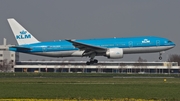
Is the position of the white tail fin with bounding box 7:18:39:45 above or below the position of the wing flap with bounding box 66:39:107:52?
above

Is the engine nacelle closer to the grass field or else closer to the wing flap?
the wing flap

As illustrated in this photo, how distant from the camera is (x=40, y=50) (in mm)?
63375

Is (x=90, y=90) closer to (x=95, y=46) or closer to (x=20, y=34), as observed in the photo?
(x=95, y=46)

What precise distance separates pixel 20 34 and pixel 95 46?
1272 centimetres

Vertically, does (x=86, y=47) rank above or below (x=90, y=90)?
above

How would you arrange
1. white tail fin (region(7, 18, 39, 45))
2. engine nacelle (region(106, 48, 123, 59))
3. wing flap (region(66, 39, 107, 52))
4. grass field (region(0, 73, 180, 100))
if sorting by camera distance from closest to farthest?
grass field (region(0, 73, 180, 100))
engine nacelle (region(106, 48, 123, 59))
wing flap (region(66, 39, 107, 52))
white tail fin (region(7, 18, 39, 45))

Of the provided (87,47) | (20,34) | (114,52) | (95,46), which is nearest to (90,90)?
(114,52)

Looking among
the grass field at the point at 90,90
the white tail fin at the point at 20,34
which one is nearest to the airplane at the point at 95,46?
the white tail fin at the point at 20,34

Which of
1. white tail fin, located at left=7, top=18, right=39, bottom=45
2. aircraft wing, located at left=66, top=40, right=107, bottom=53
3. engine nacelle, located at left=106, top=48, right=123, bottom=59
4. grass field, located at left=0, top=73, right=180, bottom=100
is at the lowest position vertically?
grass field, located at left=0, top=73, right=180, bottom=100

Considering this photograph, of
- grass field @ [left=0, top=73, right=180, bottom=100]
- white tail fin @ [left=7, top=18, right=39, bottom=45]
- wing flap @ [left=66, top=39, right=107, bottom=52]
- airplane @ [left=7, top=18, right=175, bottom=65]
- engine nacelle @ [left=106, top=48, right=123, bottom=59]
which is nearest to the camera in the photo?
grass field @ [left=0, top=73, right=180, bottom=100]

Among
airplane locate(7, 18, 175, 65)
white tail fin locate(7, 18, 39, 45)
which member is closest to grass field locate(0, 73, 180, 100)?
airplane locate(7, 18, 175, 65)

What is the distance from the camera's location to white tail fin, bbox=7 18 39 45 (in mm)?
65469

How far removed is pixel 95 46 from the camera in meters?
61.4

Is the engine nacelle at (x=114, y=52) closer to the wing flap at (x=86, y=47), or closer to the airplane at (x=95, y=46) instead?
the airplane at (x=95, y=46)
